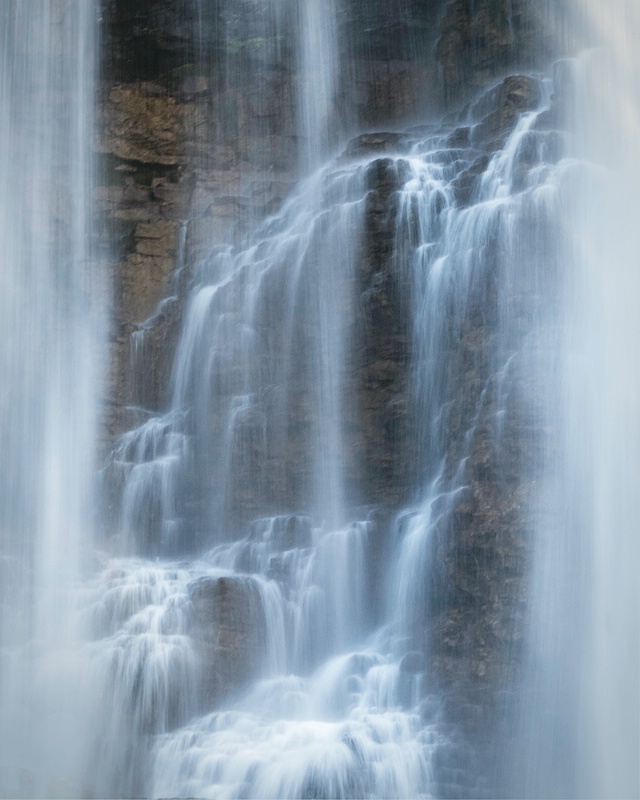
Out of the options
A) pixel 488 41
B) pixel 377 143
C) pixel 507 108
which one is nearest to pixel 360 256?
pixel 377 143

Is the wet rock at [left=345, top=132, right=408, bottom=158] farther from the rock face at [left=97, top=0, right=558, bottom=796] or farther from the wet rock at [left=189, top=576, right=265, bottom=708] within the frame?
the wet rock at [left=189, top=576, right=265, bottom=708]

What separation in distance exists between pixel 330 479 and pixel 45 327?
7.67 metres

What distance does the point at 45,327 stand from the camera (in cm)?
2277

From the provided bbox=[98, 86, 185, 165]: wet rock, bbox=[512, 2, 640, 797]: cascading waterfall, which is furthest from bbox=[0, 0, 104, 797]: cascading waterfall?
bbox=[512, 2, 640, 797]: cascading waterfall

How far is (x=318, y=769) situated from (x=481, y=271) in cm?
808

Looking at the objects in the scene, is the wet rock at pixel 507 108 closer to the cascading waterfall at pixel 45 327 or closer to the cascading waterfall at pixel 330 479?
the cascading waterfall at pixel 330 479

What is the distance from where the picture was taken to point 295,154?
77.5ft

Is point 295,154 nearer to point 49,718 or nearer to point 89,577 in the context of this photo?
point 89,577

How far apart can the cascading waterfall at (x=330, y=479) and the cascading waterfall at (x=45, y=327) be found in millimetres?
62

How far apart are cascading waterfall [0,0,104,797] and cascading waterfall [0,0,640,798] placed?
6 centimetres

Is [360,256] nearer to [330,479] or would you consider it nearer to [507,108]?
[507,108]

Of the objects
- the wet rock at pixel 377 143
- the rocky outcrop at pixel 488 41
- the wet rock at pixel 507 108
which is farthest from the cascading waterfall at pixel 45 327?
the wet rock at pixel 507 108

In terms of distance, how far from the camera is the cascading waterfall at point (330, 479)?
1441 centimetres

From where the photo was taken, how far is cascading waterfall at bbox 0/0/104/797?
1884 centimetres
